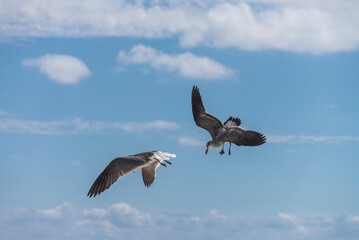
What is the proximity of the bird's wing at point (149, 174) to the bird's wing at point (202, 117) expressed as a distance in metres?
4.62

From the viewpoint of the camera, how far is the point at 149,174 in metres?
34.4

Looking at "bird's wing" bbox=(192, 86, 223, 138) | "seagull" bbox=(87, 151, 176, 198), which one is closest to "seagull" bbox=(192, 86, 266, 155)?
"bird's wing" bbox=(192, 86, 223, 138)

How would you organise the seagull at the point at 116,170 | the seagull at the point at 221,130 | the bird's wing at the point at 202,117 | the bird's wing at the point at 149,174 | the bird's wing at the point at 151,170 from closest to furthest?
the seagull at the point at 116,170
the bird's wing at the point at 151,170
the bird's wing at the point at 149,174
the seagull at the point at 221,130
the bird's wing at the point at 202,117

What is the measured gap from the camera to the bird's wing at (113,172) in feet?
103

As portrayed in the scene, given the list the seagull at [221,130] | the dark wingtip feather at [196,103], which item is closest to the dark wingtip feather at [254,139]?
the seagull at [221,130]

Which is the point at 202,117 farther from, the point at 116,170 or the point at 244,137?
the point at 116,170

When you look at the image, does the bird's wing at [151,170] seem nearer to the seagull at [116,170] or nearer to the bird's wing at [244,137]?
the seagull at [116,170]

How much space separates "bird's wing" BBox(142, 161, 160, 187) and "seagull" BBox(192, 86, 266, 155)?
3477 mm

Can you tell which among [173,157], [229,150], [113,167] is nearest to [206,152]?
[229,150]

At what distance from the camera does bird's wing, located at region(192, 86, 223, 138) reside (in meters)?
37.2

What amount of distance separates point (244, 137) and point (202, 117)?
393 centimetres

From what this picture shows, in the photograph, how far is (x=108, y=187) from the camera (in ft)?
103

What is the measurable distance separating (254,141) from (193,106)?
230 inches

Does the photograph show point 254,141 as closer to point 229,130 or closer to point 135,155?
point 229,130
